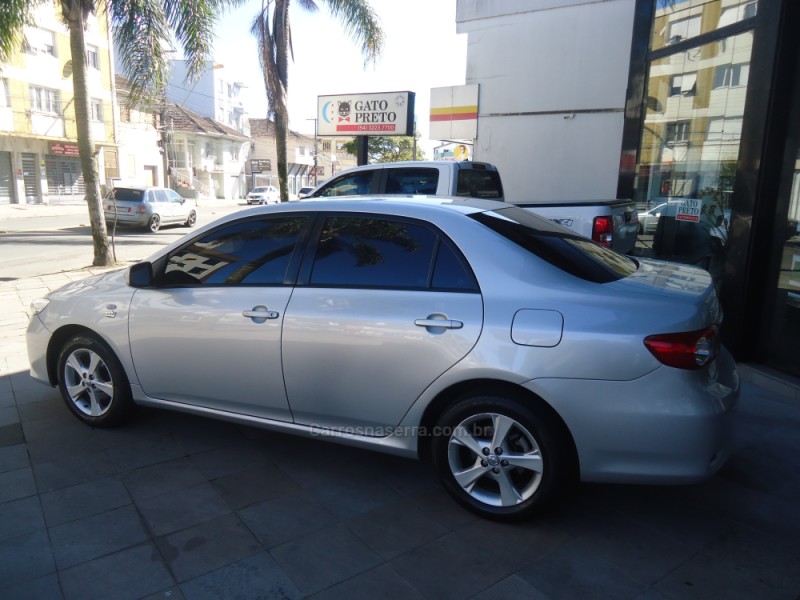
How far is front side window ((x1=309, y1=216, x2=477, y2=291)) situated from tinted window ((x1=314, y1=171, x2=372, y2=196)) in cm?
421

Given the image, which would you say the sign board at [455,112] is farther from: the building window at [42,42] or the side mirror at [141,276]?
the building window at [42,42]

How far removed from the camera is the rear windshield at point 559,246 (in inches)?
121

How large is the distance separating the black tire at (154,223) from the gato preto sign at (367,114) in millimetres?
10017

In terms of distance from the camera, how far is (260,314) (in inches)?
135

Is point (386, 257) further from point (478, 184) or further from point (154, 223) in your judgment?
point (154, 223)

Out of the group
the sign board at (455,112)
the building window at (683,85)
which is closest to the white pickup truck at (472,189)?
the building window at (683,85)

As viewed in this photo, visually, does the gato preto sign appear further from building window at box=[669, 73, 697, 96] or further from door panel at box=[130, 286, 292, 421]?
door panel at box=[130, 286, 292, 421]

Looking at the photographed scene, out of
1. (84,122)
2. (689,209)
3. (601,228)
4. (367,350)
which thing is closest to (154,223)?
(84,122)

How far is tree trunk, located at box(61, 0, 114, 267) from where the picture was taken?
10.9m

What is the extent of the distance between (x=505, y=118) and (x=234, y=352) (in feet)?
32.5

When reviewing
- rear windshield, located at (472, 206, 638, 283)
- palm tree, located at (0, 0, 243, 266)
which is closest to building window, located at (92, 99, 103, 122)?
palm tree, located at (0, 0, 243, 266)

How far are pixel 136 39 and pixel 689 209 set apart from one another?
9.91 m

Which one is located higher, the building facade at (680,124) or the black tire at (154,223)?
the building facade at (680,124)

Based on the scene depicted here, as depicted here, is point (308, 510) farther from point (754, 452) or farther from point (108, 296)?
point (754, 452)
